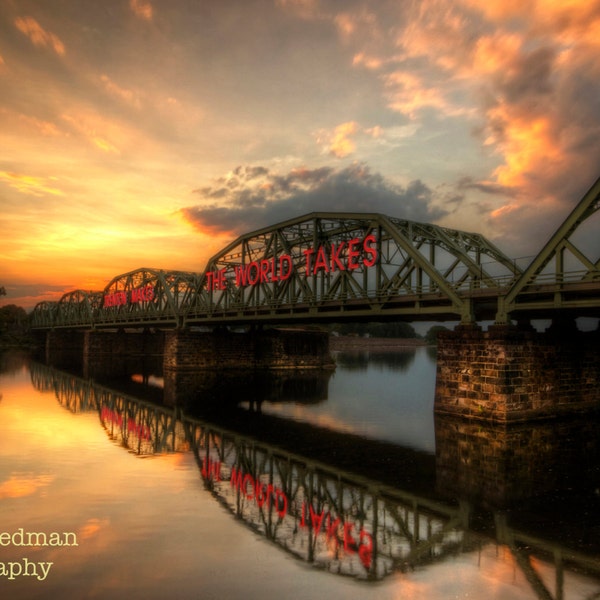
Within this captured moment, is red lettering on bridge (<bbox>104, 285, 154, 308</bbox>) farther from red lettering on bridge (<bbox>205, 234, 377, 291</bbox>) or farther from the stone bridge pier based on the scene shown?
red lettering on bridge (<bbox>205, 234, 377, 291</bbox>)

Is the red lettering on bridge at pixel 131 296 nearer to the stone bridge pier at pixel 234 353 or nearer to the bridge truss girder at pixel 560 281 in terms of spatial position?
the stone bridge pier at pixel 234 353

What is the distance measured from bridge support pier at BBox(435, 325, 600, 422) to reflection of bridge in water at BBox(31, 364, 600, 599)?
8.08m

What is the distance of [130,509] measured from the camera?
13.5 m

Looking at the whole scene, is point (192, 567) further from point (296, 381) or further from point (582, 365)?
point (296, 381)

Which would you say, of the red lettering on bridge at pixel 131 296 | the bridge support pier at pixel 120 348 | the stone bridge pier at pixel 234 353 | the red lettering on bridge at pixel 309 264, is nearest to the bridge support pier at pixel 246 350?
the stone bridge pier at pixel 234 353

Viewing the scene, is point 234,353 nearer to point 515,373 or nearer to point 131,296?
point 131,296

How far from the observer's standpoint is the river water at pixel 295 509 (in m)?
9.64

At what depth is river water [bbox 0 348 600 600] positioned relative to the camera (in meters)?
9.64

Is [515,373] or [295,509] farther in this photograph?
[515,373]

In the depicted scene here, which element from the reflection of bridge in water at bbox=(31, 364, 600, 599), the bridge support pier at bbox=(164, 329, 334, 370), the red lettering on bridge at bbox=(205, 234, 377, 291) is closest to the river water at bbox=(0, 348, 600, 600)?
the reflection of bridge in water at bbox=(31, 364, 600, 599)

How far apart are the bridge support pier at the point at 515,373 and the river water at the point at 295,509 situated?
1309mm

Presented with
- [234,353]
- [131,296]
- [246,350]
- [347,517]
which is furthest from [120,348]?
[347,517]

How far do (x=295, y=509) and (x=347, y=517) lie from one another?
57.0 inches

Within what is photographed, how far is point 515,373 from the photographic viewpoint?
26016 mm
